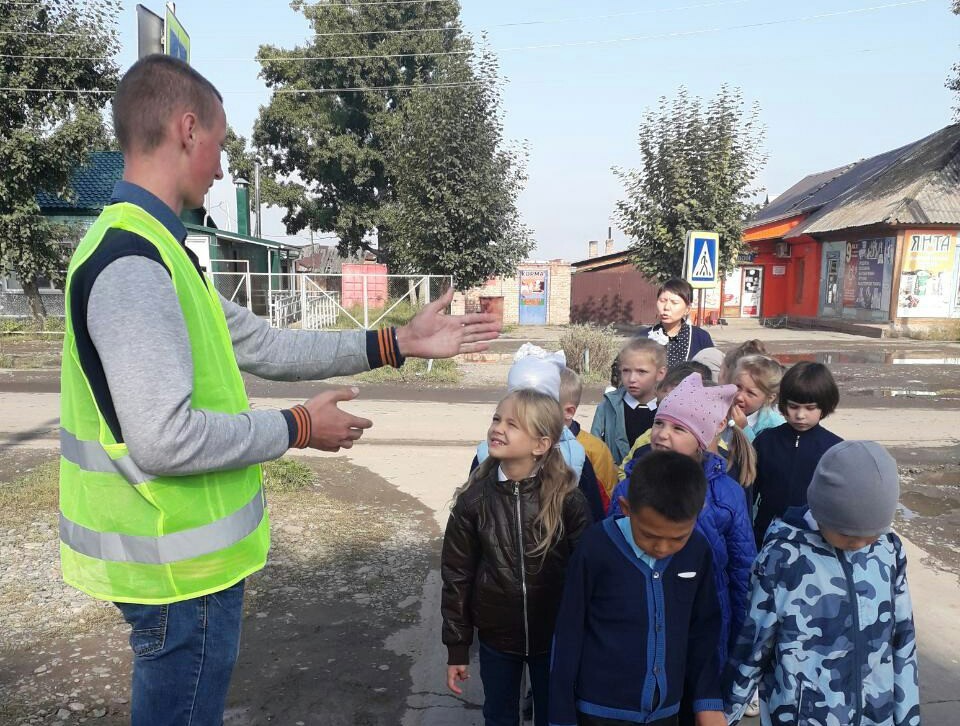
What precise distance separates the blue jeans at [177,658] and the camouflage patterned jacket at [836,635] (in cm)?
151

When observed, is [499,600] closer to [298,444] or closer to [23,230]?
[298,444]

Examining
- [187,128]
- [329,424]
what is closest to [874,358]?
[329,424]

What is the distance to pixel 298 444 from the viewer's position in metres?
1.72

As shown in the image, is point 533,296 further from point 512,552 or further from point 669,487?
point 669,487

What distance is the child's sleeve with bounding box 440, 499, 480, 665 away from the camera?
8.36 feet

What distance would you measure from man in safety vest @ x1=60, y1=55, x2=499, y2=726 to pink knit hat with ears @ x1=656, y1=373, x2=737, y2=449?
140cm

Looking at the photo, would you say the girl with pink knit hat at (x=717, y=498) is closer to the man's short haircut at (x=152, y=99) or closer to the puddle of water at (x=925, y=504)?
the man's short haircut at (x=152, y=99)

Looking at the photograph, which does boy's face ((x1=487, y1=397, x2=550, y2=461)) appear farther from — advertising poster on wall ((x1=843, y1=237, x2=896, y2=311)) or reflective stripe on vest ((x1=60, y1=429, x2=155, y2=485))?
advertising poster on wall ((x1=843, y1=237, x2=896, y2=311))

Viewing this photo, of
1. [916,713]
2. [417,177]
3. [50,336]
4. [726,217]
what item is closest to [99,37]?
[50,336]

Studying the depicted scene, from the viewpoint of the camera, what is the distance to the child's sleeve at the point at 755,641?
213 centimetres

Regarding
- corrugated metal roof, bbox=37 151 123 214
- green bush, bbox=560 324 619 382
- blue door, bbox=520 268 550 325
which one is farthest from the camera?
blue door, bbox=520 268 550 325

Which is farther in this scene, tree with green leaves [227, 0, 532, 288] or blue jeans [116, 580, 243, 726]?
tree with green leaves [227, 0, 532, 288]

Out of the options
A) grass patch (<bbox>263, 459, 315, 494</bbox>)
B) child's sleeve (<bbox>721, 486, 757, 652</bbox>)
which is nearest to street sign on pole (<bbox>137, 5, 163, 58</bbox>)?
grass patch (<bbox>263, 459, 315, 494</bbox>)

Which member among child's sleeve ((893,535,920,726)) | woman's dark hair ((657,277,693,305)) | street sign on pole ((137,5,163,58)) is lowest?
child's sleeve ((893,535,920,726))
